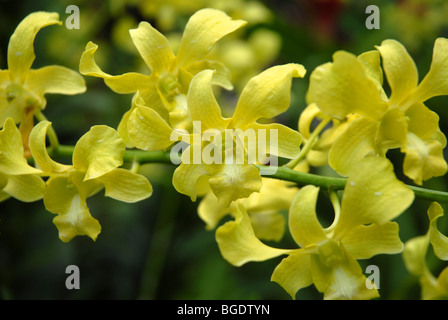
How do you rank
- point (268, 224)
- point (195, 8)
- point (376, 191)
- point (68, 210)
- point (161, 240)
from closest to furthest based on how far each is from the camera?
point (376, 191) → point (68, 210) → point (268, 224) → point (161, 240) → point (195, 8)

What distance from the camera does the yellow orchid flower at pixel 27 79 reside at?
34.3 inches

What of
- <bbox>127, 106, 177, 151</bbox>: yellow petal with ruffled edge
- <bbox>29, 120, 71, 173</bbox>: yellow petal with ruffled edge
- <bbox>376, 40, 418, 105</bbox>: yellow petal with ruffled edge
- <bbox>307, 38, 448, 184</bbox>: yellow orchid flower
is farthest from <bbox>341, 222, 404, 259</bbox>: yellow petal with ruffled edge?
<bbox>29, 120, 71, 173</bbox>: yellow petal with ruffled edge

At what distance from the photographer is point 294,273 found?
0.82 metres

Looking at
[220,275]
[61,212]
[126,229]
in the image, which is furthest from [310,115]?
[126,229]

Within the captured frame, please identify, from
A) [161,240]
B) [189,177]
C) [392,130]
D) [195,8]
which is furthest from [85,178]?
[195,8]

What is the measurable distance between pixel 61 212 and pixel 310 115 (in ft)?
1.50

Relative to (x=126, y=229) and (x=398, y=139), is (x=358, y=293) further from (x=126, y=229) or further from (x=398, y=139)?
(x=126, y=229)

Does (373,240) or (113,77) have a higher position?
(113,77)

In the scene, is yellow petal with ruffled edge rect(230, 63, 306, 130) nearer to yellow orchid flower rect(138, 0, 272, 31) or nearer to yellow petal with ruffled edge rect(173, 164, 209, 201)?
yellow petal with ruffled edge rect(173, 164, 209, 201)

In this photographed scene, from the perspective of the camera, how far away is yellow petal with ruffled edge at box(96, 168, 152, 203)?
768 millimetres

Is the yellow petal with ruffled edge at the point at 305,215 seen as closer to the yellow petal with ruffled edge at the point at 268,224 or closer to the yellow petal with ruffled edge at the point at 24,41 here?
the yellow petal with ruffled edge at the point at 268,224

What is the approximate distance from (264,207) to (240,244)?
23cm

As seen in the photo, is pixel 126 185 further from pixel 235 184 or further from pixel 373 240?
pixel 373 240

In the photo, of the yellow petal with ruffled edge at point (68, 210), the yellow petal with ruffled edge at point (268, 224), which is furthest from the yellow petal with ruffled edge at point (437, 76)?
the yellow petal with ruffled edge at point (68, 210)
